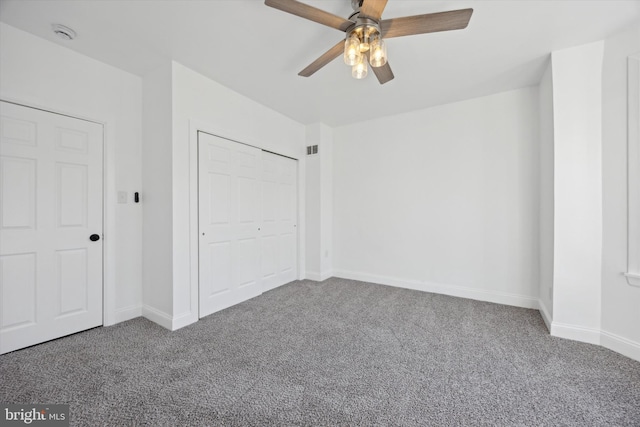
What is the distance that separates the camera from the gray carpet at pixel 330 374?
144 centimetres

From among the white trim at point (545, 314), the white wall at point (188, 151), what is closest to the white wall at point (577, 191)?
the white trim at point (545, 314)

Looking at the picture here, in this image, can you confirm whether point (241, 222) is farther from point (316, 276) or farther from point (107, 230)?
point (316, 276)

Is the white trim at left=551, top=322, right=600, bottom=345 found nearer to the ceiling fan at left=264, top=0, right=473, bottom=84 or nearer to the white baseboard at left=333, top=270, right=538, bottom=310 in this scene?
the white baseboard at left=333, top=270, right=538, bottom=310

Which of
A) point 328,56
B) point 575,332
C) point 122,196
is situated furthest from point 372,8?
point 575,332

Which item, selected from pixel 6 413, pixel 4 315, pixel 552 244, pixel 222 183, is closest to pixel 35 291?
pixel 4 315

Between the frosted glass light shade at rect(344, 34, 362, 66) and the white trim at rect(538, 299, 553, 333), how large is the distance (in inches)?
116

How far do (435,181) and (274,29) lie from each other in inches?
108

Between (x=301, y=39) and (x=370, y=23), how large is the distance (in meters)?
0.76

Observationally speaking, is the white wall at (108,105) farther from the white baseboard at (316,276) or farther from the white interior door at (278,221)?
the white baseboard at (316,276)

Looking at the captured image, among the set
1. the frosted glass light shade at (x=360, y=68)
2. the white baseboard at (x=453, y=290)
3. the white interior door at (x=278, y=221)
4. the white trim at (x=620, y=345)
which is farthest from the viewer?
the white interior door at (x=278, y=221)

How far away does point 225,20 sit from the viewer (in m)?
1.95

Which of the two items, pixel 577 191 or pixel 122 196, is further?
pixel 122 196

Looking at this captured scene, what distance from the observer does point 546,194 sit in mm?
2605

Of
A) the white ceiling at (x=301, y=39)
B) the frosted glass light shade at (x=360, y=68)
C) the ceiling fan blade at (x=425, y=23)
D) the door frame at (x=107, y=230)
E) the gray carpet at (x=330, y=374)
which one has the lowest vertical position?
the gray carpet at (x=330, y=374)
